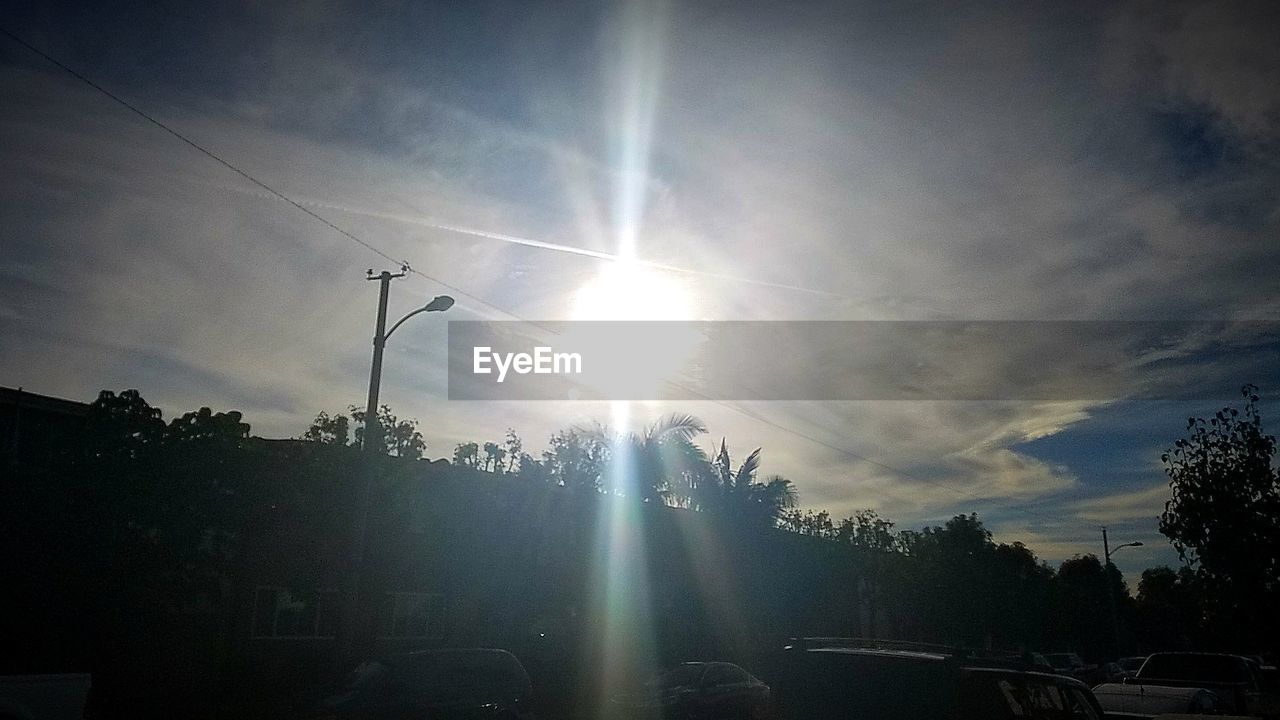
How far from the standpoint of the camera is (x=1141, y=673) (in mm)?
16953

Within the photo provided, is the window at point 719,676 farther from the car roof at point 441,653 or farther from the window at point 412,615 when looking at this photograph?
the window at point 412,615

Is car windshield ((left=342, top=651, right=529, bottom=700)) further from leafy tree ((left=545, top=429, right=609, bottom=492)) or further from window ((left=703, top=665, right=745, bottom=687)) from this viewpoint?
leafy tree ((left=545, top=429, right=609, bottom=492))

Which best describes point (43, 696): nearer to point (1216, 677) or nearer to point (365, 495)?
point (365, 495)

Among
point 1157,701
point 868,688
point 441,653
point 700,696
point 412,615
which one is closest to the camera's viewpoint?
point 868,688

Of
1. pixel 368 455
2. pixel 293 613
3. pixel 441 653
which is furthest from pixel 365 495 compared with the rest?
pixel 293 613

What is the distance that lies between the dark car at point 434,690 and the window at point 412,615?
16335 millimetres

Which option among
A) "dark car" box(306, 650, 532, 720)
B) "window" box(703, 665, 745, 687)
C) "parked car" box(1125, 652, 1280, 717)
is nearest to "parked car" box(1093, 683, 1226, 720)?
"parked car" box(1125, 652, 1280, 717)

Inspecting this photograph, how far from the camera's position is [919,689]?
6.24m

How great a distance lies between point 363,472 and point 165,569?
416 cm

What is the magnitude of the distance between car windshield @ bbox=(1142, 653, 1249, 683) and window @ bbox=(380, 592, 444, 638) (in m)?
20.2

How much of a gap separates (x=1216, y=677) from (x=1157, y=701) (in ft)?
15.0

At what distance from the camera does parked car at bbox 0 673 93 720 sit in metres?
7.69

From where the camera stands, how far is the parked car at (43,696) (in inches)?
303

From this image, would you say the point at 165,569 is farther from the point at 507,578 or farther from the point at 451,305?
the point at 507,578
